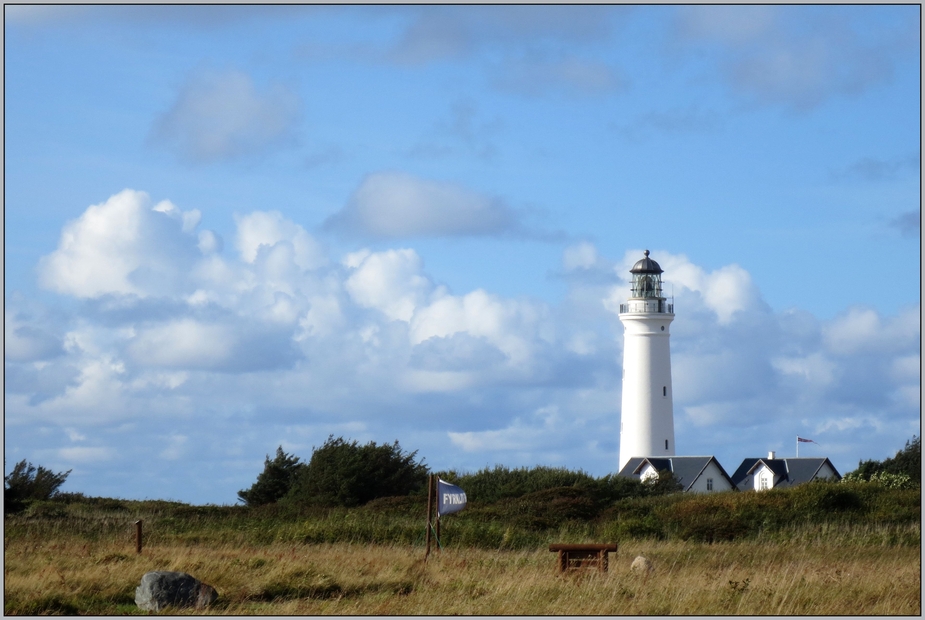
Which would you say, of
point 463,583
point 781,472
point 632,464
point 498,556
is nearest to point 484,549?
point 498,556

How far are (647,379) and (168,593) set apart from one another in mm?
29645

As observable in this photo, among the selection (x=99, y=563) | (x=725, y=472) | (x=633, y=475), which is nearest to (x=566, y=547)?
(x=99, y=563)

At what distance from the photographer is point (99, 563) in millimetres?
13914

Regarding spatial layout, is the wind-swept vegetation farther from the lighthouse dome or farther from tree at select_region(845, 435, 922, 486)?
the lighthouse dome

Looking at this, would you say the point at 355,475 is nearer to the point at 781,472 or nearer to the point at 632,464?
the point at 632,464

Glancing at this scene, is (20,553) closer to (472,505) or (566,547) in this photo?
(566,547)

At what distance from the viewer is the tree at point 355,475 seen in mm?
30938

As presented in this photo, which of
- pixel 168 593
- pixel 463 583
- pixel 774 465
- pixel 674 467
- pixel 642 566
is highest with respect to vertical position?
pixel 774 465

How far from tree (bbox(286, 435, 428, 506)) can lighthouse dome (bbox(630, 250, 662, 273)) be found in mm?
12831

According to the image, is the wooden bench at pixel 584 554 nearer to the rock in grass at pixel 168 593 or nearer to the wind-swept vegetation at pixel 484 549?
the wind-swept vegetation at pixel 484 549

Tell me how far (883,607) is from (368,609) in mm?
5146

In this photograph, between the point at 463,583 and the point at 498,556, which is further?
the point at 498,556

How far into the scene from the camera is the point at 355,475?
103 ft

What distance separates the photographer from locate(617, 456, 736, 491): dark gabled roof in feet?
127
